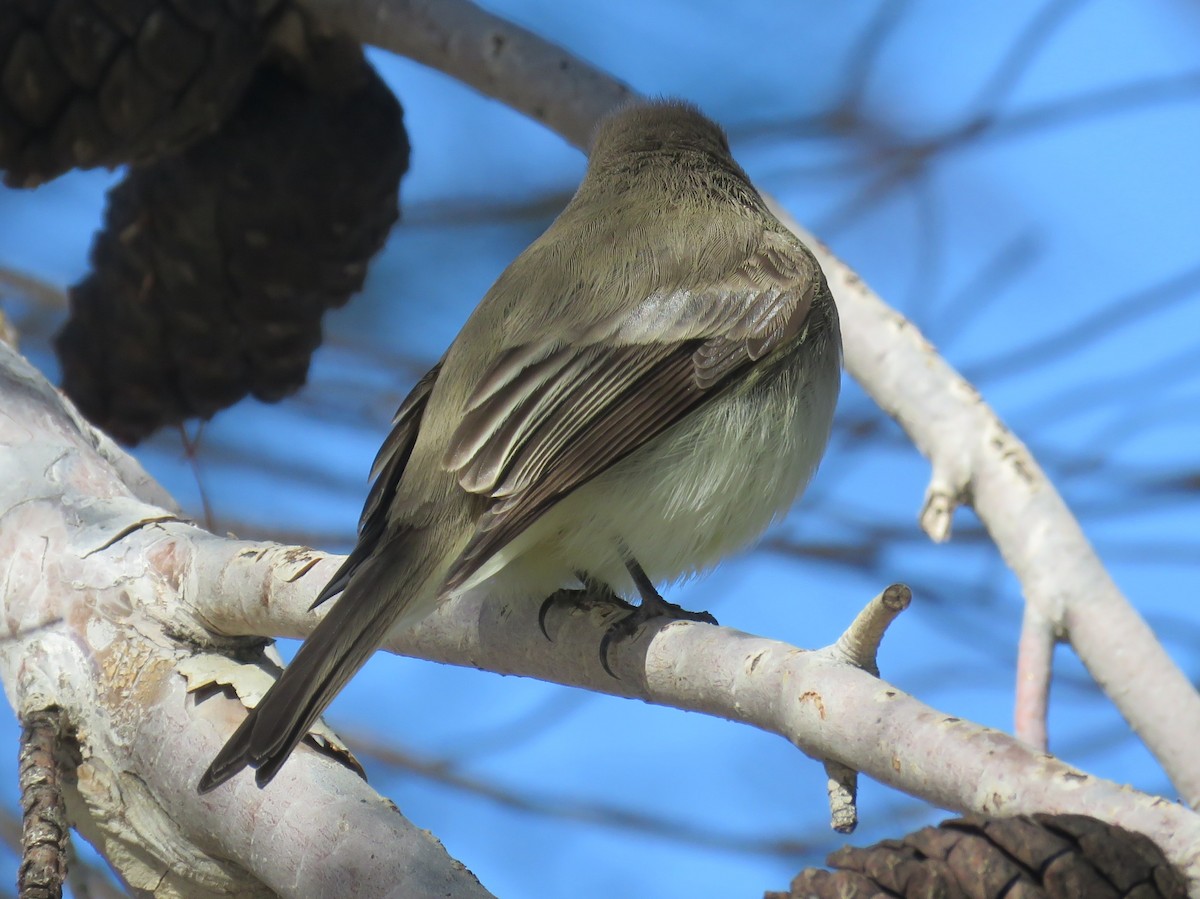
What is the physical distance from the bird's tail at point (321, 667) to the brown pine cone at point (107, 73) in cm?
159

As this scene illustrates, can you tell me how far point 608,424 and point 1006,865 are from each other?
106cm

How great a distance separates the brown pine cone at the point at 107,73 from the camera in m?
3.09

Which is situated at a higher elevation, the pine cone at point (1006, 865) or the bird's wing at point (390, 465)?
the bird's wing at point (390, 465)

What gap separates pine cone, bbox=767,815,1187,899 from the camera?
1293 mm

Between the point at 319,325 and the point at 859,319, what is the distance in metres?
1.48

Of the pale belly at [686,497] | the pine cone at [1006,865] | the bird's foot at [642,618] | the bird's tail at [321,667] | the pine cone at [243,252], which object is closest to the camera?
the pine cone at [1006,865]

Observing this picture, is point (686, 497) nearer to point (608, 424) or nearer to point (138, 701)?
point (608, 424)

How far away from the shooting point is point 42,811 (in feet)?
6.22

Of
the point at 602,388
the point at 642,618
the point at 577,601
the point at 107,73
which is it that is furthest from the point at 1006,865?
the point at 107,73

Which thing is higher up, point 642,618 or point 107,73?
point 107,73

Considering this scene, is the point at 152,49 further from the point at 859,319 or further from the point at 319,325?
the point at 859,319

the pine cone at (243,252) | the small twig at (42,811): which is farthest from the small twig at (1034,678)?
the pine cone at (243,252)

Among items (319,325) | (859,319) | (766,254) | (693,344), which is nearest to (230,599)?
(693,344)

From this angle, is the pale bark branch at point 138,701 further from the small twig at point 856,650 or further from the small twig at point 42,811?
the small twig at point 856,650
